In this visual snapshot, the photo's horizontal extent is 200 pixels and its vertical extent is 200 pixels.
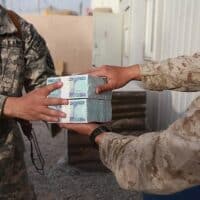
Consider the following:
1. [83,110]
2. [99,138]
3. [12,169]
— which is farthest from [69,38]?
[99,138]

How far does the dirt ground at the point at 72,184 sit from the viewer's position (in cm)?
432

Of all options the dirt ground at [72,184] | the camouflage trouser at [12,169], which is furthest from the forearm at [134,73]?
the dirt ground at [72,184]

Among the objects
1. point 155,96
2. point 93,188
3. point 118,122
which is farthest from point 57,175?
point 155,96

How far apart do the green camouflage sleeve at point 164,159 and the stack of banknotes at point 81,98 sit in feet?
1.05

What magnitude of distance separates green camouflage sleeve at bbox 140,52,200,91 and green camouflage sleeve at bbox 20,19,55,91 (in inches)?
22.4

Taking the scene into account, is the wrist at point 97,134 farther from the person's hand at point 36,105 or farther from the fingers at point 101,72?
the fingers at point 101,72

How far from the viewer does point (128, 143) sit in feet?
4.88

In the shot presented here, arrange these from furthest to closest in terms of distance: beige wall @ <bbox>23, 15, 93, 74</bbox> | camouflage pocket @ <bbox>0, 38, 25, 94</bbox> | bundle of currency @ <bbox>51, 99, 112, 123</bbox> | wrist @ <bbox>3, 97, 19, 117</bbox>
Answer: beige wall @ <bbox>23, 15, 93, 74</bbox> < camouflage pocket @ <bbox>0, 38, 25, 94</bbox> < wrist @ <bbox>3, 97, 19, 117</bbox> < bundle of currency @ <bbox>51, 99, 112, 123</bbox>

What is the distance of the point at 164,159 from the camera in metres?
1.30

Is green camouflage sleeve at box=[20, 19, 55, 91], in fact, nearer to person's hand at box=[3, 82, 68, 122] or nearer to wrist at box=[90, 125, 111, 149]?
person's hand at box=[3, 82, 68, 122]

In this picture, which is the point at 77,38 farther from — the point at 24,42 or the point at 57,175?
the point at 24,42

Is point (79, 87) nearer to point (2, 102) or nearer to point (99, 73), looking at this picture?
point (99, 73)

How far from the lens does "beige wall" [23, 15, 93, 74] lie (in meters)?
15.8

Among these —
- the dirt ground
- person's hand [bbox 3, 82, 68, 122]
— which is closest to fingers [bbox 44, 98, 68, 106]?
person's hand [bbox 3, 82, 68, 122]
